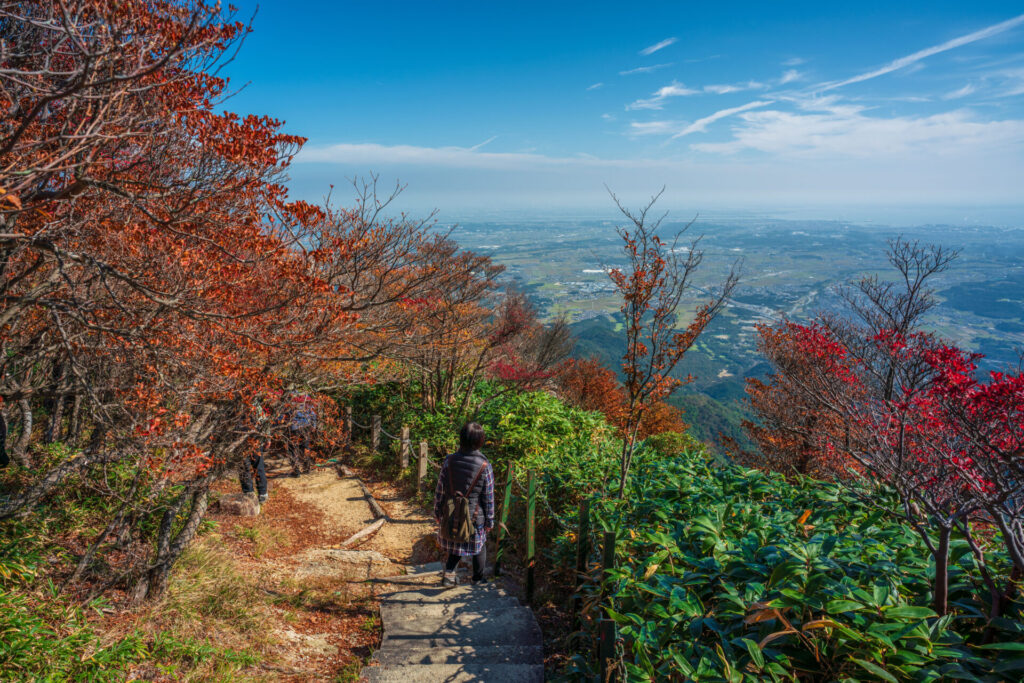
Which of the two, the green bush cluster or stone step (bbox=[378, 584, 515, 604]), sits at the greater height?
the green bush cluster

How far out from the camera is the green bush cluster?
224 cm

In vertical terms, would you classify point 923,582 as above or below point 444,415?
above

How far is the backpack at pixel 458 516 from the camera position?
4492mm

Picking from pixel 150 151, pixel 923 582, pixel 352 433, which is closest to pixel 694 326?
pixel 923 582

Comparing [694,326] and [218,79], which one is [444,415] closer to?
[694,326]

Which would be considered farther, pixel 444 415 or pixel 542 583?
pixel 444 415

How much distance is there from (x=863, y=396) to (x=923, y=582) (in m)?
7.94

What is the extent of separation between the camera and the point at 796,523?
3.50 m

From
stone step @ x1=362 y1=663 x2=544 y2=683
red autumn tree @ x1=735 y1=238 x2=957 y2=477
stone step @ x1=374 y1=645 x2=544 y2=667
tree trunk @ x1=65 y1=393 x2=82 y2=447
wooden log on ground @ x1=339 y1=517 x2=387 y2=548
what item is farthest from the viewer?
red autumn tree @ x1=735 y1=238 x2=957 y2=477

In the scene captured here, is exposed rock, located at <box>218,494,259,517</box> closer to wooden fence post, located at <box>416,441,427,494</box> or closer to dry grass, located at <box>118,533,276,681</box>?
dry grass, located at <box>118,533,276,681</box>

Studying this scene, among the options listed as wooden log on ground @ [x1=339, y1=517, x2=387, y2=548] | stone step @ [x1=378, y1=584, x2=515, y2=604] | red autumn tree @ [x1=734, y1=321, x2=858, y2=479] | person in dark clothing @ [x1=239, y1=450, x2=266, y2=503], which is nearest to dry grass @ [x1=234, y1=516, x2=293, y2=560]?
person in dark clothing @ [x1=239, y1=450, x2=266, y2=503]

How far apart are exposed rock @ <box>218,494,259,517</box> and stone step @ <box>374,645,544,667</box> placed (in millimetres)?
3744

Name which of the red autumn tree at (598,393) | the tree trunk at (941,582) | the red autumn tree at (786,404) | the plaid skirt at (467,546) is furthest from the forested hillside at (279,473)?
the red autumn tree at (598,393)

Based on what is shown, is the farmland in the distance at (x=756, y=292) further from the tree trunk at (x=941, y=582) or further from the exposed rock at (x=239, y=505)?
the tree trunk at (x=941, y=582)
